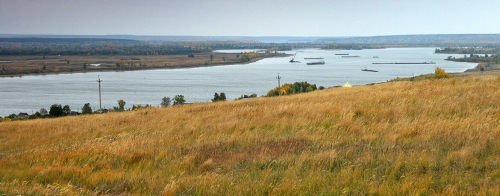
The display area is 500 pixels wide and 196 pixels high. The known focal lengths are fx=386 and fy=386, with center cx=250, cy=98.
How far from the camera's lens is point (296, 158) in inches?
186

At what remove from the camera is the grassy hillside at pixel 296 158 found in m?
3.86

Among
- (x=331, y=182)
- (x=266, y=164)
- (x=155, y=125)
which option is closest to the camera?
(x=331, y=182)

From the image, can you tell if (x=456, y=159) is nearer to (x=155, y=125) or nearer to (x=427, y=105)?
(x=427, y=105)

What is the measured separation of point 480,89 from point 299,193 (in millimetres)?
7967

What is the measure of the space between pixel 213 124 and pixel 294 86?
46497 millimetres

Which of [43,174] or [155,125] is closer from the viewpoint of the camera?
[43,174]

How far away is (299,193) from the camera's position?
3.67 meters

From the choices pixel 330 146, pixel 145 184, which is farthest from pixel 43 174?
pixel 330 146

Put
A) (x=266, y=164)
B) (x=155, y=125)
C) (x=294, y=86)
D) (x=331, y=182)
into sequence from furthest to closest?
(x=294, y=86) → (x=155, y=125) → (x=266, y=164) → (x=331, y=182)

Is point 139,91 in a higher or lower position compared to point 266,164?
lower

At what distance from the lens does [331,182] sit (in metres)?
3.90

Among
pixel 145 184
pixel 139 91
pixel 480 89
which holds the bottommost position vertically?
pixel 139 91

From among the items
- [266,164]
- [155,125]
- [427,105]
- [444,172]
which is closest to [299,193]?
[266,164]

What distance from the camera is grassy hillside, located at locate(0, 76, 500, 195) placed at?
3.86 metres
